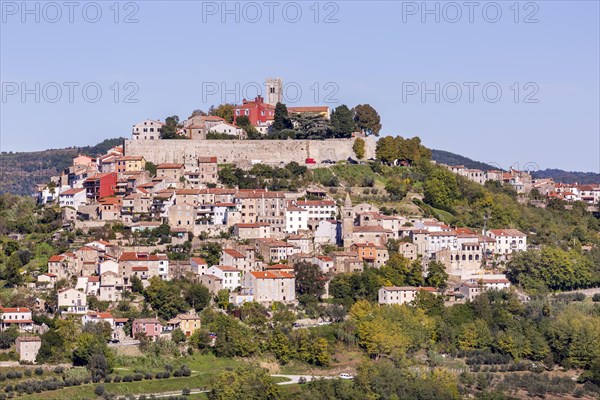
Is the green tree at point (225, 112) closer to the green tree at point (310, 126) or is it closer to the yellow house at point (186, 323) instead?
the green tree at point (310, 126)

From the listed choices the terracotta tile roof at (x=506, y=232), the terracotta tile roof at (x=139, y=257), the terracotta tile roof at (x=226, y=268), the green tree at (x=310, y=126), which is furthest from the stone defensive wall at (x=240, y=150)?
the terracotta tile roof at (x=226, y=268)

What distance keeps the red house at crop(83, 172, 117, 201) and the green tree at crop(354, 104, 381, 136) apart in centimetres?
1639

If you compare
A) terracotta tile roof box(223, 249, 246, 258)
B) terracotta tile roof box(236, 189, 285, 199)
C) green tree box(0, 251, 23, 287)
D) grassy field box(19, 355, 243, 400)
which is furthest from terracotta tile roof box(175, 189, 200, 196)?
grassy field box(19, 355, 243, 400)

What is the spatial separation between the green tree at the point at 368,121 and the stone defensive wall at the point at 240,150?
3310 millimetres

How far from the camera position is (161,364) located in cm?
4828

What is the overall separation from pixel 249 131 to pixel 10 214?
48.0 ft

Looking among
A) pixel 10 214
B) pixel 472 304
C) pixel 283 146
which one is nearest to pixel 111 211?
pixel 10 214

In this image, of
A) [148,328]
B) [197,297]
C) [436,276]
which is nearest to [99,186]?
[197,297]

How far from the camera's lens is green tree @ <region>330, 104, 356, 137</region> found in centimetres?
7112

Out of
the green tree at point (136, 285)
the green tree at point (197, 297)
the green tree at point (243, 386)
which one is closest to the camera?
the green tree at point (243, 386)

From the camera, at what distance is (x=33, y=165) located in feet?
391

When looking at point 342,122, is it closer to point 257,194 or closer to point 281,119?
point 281,119

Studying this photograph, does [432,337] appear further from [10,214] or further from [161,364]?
[10,214]

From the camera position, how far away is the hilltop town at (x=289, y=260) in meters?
50.3
